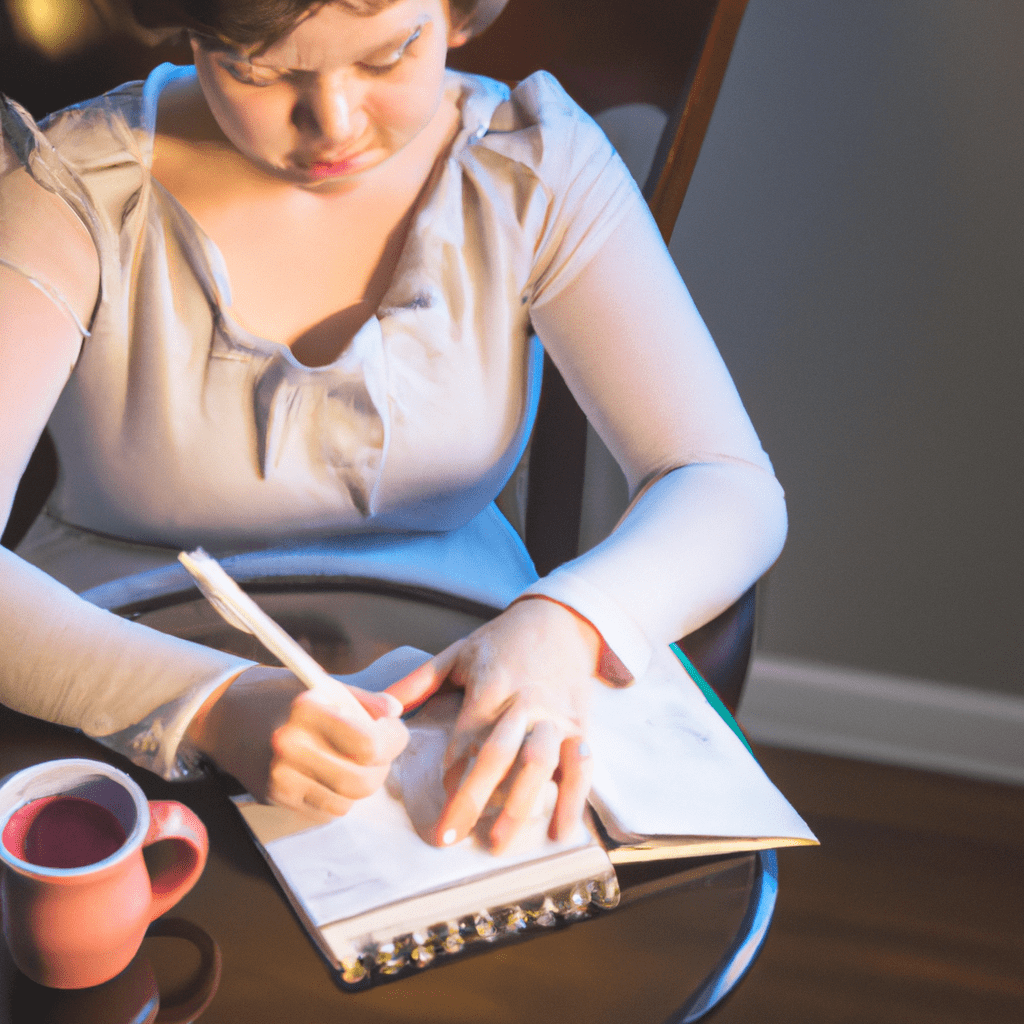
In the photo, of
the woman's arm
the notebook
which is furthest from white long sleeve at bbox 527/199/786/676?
the notebook

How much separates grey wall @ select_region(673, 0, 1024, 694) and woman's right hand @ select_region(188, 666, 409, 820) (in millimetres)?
751

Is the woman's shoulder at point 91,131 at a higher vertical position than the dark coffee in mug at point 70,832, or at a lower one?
higher

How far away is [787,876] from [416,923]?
852 millimetres

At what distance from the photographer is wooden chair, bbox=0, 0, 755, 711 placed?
0.75 metres

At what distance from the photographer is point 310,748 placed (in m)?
0.54

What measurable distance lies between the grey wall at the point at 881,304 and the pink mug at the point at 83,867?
862 millimetres

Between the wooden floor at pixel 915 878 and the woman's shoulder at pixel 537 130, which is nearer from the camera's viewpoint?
the woman's shoulder at pixel 537 130

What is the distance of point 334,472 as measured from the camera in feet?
2.60

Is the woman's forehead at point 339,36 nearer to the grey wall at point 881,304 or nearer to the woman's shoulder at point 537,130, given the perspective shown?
the woman's shoulder at point 537,130

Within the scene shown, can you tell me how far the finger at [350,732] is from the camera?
1.76 ft

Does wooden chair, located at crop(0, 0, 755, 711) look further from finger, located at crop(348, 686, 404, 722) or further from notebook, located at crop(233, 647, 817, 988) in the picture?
finger, located at crop(348, 686, 404, 722)

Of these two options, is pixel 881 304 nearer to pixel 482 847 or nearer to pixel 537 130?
pixel 537 130

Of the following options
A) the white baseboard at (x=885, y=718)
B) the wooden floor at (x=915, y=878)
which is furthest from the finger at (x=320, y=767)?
the white baseboard at (x=885, y=718)

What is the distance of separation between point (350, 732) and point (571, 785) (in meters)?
0.13
